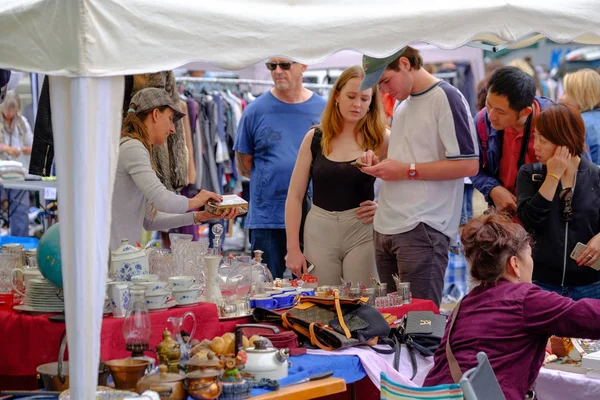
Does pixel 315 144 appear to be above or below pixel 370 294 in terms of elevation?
above

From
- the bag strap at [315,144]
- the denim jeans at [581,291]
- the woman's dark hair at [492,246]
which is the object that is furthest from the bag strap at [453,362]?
the bag strap at [315,144]

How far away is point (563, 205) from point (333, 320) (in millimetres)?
1240

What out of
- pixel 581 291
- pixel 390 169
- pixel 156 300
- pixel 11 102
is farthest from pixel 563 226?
pixel 11 102

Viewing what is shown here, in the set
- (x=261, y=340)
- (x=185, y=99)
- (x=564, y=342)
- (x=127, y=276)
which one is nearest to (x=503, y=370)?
(x=564, y=342)

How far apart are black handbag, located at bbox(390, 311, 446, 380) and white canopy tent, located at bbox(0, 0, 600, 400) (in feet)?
3.82

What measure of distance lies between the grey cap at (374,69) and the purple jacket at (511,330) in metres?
1.38

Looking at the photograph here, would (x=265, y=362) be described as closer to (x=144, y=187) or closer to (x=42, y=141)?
(x=144, y=187)

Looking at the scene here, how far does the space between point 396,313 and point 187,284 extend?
97cm

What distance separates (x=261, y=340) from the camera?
9.86ft

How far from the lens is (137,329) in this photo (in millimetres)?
2902

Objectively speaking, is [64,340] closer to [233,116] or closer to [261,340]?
[261,340]

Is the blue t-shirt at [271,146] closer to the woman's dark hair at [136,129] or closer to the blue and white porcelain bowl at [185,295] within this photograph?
the woman's dark hair at [136,129]

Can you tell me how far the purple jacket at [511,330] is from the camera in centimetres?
281

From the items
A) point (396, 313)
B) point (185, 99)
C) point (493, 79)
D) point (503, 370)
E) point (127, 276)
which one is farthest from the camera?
point (185, 99)
